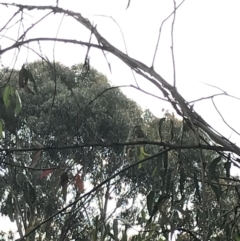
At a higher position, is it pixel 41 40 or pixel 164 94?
pixel 41 40

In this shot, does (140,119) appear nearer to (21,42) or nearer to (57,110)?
(57,110)

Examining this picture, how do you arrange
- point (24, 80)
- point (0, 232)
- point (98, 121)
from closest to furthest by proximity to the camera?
point (24, 80), point (98, 121), point (0, 232)

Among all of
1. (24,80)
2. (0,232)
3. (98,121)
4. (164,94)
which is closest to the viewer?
(164,94)

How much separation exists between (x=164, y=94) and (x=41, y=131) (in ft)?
19.3

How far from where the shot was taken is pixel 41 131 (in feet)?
21.4

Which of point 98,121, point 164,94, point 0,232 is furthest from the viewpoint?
point 0,232

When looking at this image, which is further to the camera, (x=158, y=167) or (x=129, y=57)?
(x=158, y=167)

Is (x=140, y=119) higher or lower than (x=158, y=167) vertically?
higher

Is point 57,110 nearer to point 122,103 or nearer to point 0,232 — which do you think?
point 122,103

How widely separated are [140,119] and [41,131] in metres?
1.27

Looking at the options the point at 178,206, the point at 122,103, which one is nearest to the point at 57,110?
the point at 122,103

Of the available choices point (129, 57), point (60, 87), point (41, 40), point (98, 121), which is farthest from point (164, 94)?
point (60, 87)

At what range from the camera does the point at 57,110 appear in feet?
21.2

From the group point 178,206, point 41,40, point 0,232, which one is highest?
point 0,232
